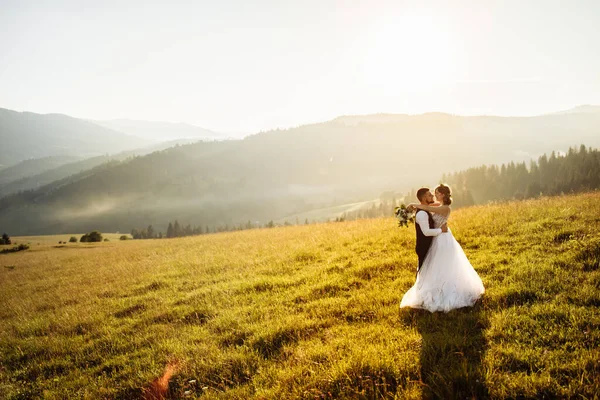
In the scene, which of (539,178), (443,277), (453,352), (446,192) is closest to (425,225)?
(446,192)

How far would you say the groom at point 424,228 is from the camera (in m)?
8.60

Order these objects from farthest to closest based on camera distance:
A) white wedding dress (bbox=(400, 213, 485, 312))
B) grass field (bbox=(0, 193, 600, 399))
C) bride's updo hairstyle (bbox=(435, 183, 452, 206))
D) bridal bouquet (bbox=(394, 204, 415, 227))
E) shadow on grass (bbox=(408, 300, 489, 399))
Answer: bridal bouquet (bbox=(394, 204, 415, 227)) < bride's updo hairstyle (bbox=(435, 183, 452, 206)) < white wedding dress (bbox=(400, 213, 485, 312)) < grass field (bbox=(0, 193, 600, 399)) < shadow on grass (bbox=(408, 300, 489, 399))

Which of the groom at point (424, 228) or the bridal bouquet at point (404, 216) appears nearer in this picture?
the groom at point (424, 228)

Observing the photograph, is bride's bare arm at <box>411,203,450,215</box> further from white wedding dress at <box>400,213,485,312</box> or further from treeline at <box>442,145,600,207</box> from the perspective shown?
treeline at <box>442,145,600,207</box>

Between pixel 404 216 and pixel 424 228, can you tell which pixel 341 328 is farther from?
pixel 404 216

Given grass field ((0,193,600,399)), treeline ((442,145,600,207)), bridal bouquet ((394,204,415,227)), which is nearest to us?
grass field ((0,193,600,399))

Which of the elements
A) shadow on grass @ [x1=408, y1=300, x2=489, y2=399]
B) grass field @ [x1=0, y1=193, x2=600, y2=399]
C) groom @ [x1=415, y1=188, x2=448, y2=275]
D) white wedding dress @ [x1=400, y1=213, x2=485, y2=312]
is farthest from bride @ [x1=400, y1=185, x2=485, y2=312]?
grass field @ [x1=0, y1=193, x2=600, y2=399]

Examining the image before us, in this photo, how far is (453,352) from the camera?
20.2 feet

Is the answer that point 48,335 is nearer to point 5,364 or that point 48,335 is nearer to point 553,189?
point 5,364

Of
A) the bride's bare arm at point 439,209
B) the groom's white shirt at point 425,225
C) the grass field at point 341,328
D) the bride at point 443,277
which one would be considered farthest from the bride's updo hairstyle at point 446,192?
the grass field at point 341,328

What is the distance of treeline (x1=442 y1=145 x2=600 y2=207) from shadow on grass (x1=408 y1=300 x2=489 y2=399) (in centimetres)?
12747

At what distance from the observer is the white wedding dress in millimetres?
8109

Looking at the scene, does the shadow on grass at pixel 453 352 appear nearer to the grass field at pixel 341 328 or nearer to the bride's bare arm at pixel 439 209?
the grass field at pixel 341 328

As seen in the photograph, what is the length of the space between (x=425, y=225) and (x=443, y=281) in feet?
4.71
